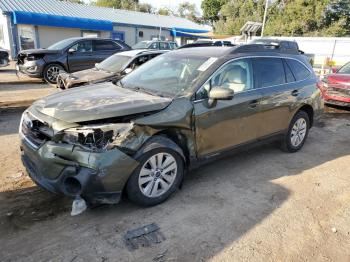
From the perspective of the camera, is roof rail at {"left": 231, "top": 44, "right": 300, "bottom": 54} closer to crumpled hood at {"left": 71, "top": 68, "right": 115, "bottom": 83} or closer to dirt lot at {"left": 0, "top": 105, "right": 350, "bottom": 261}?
dirt lot at {"left": 0, "top": 105, "right": 350, "bottom": 261}

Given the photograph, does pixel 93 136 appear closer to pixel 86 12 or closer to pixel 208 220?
pixel 208 220

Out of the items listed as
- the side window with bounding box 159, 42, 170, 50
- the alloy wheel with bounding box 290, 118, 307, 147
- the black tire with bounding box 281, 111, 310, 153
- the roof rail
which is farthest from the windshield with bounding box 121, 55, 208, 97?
the side window with bounding box 159, 42, 170, 50

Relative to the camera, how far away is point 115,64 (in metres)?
9.10

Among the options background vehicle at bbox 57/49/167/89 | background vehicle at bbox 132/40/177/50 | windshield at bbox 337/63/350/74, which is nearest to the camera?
background vehicle at bbox 57/49/167/89

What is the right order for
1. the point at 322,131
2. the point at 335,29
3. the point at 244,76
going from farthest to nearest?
the point at 335,29 → the point at 322,131 → the point at 244,76

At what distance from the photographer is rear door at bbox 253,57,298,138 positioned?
15.4ft

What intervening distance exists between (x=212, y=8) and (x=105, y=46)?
159ft

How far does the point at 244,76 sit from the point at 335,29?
120 feet

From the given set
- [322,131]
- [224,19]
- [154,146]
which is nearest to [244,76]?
[154,146]

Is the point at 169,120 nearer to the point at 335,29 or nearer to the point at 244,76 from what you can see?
the point at 244,76

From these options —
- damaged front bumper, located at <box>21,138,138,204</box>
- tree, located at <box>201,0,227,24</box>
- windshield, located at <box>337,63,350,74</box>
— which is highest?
tree, located at <box>201,0,227,24</box>

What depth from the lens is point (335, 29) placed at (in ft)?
116

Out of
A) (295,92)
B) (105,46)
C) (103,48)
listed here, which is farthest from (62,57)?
(295,92)

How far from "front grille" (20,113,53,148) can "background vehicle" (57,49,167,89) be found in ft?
13.5
